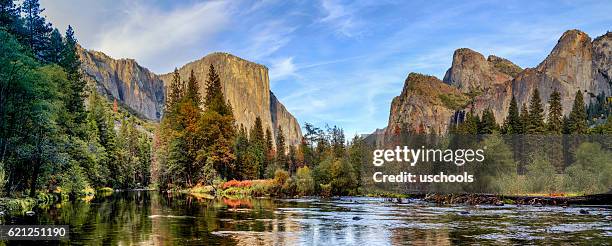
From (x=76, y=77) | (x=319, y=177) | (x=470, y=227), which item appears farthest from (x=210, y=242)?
(x=319, y=177)

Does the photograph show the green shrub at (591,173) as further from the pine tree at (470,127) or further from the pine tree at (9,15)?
the pine tree at (9,15)

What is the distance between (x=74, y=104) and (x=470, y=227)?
1788 inches

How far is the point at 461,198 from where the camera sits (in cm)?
5734

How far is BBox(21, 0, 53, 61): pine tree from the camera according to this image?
5017cm

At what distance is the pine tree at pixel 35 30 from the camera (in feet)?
165

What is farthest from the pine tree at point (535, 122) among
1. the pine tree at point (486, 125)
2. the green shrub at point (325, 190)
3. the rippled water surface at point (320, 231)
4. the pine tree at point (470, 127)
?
the rippled water surface at point (320, 231)

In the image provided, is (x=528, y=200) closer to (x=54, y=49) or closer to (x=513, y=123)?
(x=513, y=123)

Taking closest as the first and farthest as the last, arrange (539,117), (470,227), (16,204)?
(470,227), (16,204), (539,117)

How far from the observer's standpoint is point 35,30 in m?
52.9

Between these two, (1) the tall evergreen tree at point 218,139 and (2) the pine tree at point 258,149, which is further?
(2) the pine tree at point 258,149

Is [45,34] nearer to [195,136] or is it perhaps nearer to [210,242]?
[195,136]

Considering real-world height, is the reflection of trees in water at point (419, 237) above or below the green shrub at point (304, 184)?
below

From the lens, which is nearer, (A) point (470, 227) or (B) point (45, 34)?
(A) point (470, 227)

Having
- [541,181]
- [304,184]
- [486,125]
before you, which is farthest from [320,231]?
[486,125]
